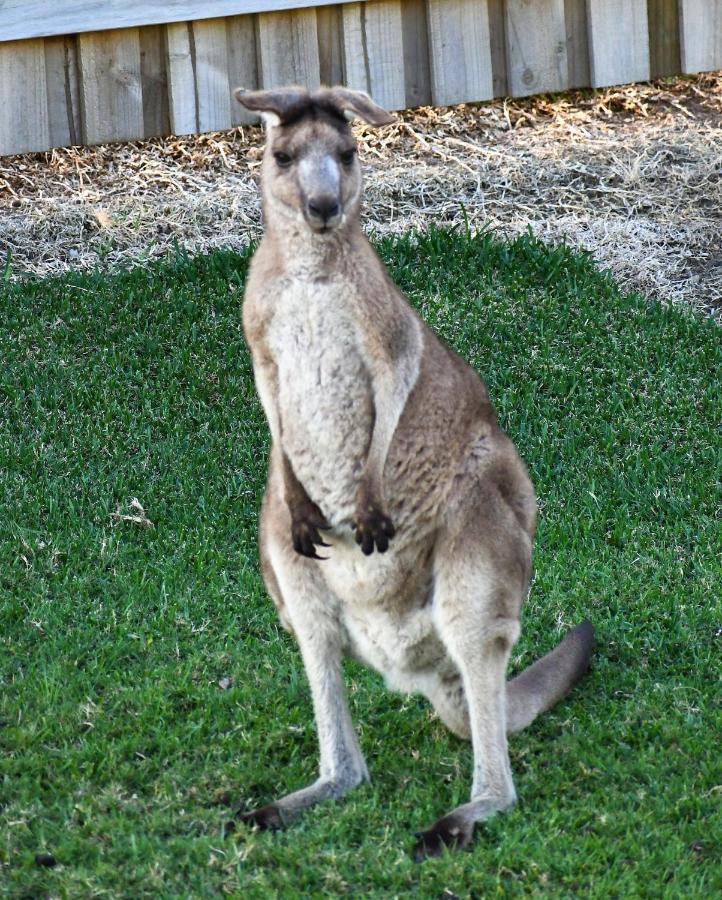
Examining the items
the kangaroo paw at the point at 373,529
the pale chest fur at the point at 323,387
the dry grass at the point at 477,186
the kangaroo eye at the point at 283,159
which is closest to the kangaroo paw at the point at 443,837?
the kangaroo paw at the point at 373,529

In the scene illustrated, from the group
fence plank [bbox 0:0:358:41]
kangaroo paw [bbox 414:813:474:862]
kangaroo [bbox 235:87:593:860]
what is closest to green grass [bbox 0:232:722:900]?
kangaroo paw [bbox 414:813:474:862]

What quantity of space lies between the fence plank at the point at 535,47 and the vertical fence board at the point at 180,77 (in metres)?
1.73

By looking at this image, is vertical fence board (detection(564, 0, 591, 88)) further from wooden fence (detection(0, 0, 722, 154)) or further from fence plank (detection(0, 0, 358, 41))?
fence plank (detection(0, 0, 358, 41))

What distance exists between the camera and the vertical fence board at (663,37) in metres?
7.80

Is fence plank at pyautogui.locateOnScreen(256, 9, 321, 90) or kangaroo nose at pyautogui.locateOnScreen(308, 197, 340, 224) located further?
fence plank at pyautogui.locateOnScreen(256, 9, 321, 90)

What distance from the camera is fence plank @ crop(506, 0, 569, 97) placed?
7.68 m

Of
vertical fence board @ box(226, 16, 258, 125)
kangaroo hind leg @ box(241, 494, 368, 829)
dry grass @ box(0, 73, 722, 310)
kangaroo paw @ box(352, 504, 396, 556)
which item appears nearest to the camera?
kangaroo paw @ box(352, 504, 396, 556)

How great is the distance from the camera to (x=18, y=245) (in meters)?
7.07

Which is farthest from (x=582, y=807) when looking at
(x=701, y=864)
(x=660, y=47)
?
(x=660, y=47)

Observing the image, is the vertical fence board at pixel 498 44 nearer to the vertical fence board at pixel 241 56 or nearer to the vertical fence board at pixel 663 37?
the vertical fence board at pixel 663 37

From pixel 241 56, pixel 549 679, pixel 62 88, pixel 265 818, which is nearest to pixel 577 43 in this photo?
pixel 241 56

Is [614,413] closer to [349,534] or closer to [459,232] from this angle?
[459,232]

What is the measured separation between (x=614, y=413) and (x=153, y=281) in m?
2.24

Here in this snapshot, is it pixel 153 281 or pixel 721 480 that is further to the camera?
pixel 153 281
